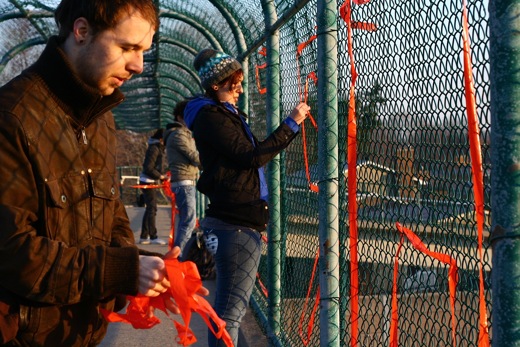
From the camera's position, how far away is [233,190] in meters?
3.51

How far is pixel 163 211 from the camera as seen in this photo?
19.0 m

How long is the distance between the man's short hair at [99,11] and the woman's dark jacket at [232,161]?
4.59 feet

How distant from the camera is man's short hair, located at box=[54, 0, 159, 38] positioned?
1982 millimetres

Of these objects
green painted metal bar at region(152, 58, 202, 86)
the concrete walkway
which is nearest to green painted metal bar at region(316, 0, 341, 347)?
the concrete walkway

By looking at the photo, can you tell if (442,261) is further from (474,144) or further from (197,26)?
(197,26)

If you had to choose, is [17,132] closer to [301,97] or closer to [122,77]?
[122,77]

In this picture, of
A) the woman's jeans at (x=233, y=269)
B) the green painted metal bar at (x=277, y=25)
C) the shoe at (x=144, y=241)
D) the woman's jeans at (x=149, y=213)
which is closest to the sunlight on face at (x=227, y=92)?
the green painted metal bar at (x=277, y=25)

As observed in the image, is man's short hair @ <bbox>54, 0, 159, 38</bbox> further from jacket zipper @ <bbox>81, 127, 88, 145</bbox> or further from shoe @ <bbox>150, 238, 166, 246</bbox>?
shoe @ <bbox>150, 238, 166, 246</bbox>

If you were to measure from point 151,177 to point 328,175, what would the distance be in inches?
285

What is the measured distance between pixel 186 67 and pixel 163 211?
9.05m

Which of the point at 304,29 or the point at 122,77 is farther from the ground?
the point at 304,29

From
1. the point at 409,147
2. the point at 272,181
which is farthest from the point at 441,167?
the point at 272,181

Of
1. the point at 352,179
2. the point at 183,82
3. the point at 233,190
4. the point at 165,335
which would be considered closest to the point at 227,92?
the point at 233,190

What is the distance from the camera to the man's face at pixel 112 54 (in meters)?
2.01
